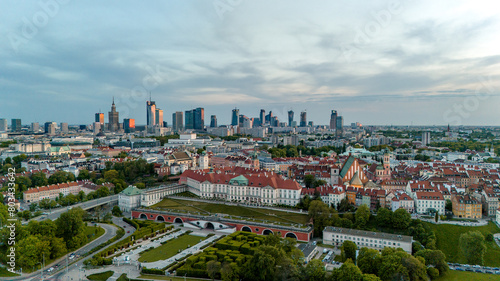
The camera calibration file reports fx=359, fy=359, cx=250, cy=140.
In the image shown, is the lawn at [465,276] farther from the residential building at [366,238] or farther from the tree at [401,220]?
the tree at [401,220]

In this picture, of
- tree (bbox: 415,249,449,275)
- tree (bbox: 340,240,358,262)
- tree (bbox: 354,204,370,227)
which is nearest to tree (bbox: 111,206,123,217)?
tree (bbox: 340,240,358,262)

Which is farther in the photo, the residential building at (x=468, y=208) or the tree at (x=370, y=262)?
the residential building at (x=468, y=208)

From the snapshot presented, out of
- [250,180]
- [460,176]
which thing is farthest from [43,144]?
[460,176]

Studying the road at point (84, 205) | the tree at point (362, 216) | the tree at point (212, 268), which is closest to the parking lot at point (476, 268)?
the tree at point (362, 216)

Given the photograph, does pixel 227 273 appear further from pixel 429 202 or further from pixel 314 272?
pixel 429 202

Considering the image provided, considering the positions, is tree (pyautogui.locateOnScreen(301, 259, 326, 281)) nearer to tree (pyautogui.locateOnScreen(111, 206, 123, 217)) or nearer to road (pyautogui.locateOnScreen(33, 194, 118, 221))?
tree (pyautogui.locateOnScreen(111, 206, 123, 217))
